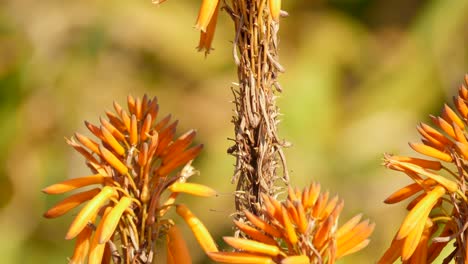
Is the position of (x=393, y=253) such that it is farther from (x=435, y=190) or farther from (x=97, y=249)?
(x=97, y=249)

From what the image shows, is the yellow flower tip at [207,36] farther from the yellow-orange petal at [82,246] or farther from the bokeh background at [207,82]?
the bokeh background at [207,82]

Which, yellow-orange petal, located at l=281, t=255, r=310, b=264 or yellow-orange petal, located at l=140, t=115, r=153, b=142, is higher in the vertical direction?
yellow-orange petal, located at l=140, t=115, r=153, b=142

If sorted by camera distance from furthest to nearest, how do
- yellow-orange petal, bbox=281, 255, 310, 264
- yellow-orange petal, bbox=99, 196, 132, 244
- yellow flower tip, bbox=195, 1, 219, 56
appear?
yellow flower tip, bbox=195, 1, 219, 56 < yellow-orange petal, bbox=99, 196, 132, 244 < yellow-orange petal, bbox=281, 255, 310, 264

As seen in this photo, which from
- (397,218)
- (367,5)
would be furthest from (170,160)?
(367,5)

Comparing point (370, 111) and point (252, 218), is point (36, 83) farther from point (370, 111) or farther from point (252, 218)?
point (252, 218)

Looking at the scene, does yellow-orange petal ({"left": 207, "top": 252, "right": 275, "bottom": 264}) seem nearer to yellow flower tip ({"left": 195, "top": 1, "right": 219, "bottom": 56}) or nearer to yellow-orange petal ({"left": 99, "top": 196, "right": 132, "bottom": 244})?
yellow-orange petal ({"left": 99, "top": 196, "right": 132, "bottom": 244})

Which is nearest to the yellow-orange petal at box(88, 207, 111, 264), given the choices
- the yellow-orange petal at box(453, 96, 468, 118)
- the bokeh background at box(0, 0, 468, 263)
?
the yellow-orange petal at box(453, 96, 468, 118)

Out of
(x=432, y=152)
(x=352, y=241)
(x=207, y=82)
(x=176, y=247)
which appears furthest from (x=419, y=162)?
(x=207, y=82)
